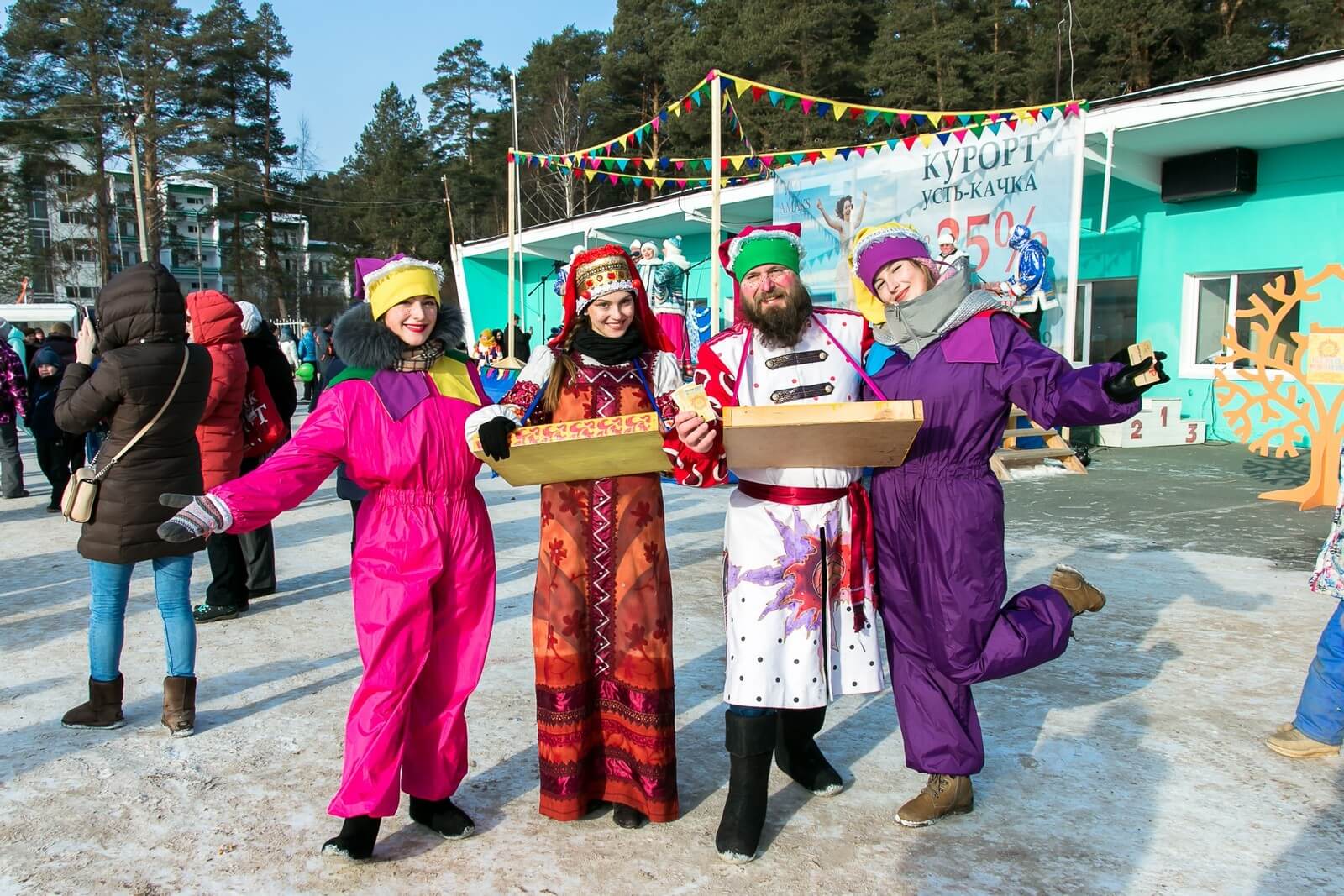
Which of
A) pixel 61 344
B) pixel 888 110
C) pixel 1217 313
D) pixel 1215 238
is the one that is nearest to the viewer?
pixel 61 344

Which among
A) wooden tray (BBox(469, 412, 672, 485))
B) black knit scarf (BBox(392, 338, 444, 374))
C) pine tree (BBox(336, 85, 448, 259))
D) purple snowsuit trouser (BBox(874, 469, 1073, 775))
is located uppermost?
pine tree (BBox(336, 85, 448, 259))

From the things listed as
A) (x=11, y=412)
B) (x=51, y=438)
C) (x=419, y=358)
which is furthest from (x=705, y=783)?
(x=11, y=412)

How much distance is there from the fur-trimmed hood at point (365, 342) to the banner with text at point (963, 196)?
243 inches

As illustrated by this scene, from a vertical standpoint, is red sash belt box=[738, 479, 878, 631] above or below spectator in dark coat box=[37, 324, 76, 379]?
below

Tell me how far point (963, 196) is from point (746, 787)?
8.68 metres

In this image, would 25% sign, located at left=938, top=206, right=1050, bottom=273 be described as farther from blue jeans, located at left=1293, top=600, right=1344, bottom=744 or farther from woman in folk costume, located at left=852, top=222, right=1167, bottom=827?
woman in folk costume, located at left=852, top=222, right=1167, bottom=827

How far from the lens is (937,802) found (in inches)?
111

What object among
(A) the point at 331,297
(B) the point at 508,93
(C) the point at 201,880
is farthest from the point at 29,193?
(C) the point at 201,880

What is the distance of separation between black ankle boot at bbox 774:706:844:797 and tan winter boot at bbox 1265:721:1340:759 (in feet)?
5.10

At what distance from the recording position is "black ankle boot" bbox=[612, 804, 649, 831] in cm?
280

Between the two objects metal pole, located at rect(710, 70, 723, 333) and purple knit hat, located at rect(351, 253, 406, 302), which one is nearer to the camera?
purple knit hat, located at rect(351, 253, 406, 302)

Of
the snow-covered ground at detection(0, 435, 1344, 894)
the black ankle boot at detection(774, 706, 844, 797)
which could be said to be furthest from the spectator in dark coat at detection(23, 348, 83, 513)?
the black ankle boot at detection(774, 706, 844, 797)

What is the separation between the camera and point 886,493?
2.79 metres

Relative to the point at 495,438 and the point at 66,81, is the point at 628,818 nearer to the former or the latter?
the point at 495,438
